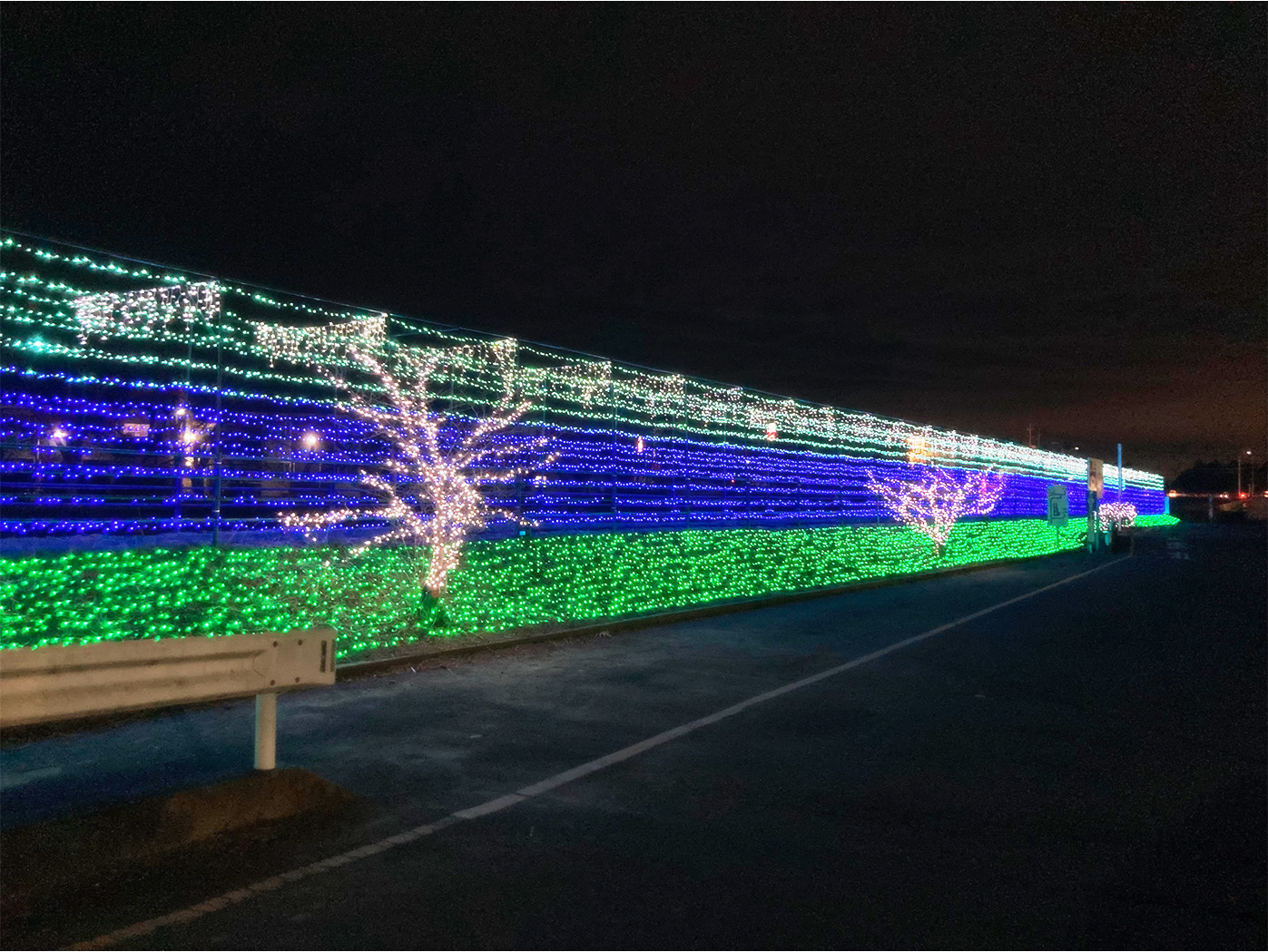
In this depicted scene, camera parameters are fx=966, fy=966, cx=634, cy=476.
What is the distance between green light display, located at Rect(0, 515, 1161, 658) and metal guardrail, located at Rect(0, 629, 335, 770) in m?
3.68

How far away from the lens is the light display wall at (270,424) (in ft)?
34.0

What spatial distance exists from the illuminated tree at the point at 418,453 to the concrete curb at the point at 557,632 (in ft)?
4.17

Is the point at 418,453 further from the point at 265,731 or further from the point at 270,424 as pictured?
the point at 265,731

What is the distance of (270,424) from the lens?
12.3 metres

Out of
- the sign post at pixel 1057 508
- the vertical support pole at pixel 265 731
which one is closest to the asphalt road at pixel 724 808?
the vertical support pole at pixel 265 731

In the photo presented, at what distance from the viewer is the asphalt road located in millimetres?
4070

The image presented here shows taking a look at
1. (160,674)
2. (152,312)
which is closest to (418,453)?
(152,312)

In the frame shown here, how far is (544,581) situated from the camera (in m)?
14.8

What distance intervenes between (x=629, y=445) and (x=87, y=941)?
1625 centimetres

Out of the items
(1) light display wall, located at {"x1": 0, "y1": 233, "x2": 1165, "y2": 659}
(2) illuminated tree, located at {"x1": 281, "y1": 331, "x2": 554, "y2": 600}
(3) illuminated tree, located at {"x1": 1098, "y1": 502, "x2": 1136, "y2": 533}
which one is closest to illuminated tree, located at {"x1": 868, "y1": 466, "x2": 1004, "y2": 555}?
(3) illuminated tree, located at {"x1": 1098, "y1": 502, "x2": 1136, "y2": 533}

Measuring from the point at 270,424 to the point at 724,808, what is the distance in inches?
348

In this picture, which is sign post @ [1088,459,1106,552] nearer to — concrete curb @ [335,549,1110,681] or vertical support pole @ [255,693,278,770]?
concrete curb @ [335,549,1110,681]

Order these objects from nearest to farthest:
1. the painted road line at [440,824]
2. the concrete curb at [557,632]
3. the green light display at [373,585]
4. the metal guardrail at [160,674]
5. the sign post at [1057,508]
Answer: the painted road line at [440,824]
the metal guardrail at [160,674]
the green light display at [373,585]
the concrete curb at [557,632]
the sign post at [1057,508]

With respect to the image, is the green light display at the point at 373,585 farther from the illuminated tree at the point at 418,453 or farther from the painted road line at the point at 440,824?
the painted road line at the point at 440,824
